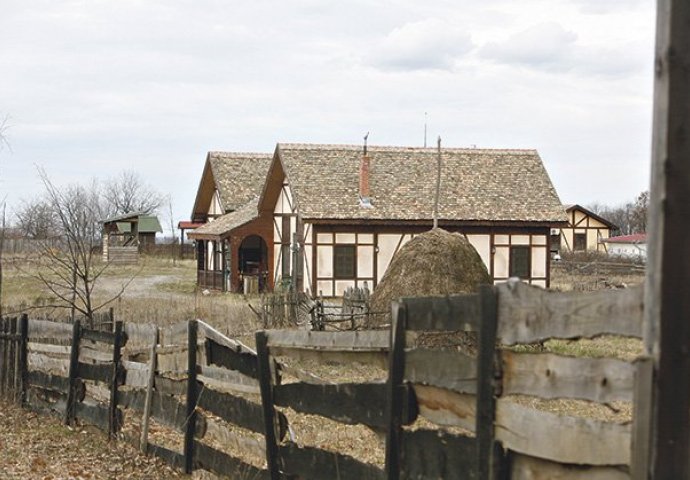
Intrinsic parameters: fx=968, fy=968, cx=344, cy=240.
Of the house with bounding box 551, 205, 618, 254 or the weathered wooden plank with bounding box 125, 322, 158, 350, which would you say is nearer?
the weathered wooden plank with bounding box 125, 322, 158, 350

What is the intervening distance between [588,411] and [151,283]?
3402 cm

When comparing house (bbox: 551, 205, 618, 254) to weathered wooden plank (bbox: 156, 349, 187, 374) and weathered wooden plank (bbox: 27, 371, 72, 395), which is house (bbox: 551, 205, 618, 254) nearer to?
weathered wooden plank (bbox: 27, 371, 72, 395)

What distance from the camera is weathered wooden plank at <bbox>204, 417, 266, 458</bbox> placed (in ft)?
24.7

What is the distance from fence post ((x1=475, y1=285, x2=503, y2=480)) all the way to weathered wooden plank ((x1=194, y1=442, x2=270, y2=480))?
8.90 feet

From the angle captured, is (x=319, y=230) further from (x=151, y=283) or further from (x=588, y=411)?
(x=588, y=411)

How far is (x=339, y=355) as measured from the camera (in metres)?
6.49

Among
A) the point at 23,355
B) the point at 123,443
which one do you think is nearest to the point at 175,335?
the point at 123,443

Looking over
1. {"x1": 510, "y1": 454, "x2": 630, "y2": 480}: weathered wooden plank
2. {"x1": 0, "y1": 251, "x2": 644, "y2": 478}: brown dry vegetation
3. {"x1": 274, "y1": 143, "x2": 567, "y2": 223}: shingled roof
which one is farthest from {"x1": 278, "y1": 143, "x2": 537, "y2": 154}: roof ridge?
{"x1": 510, "y1": 454, "x2": 630, "y2": 480}: weathered wooden plank

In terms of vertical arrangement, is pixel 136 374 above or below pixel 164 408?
above

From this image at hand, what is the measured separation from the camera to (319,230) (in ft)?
110

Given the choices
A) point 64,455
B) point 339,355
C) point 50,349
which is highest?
point 339,355

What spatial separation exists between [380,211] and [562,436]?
29326 millimetres

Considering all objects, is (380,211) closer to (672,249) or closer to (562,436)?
(562,436)

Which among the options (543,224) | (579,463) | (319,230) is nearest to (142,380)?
(579,463)
